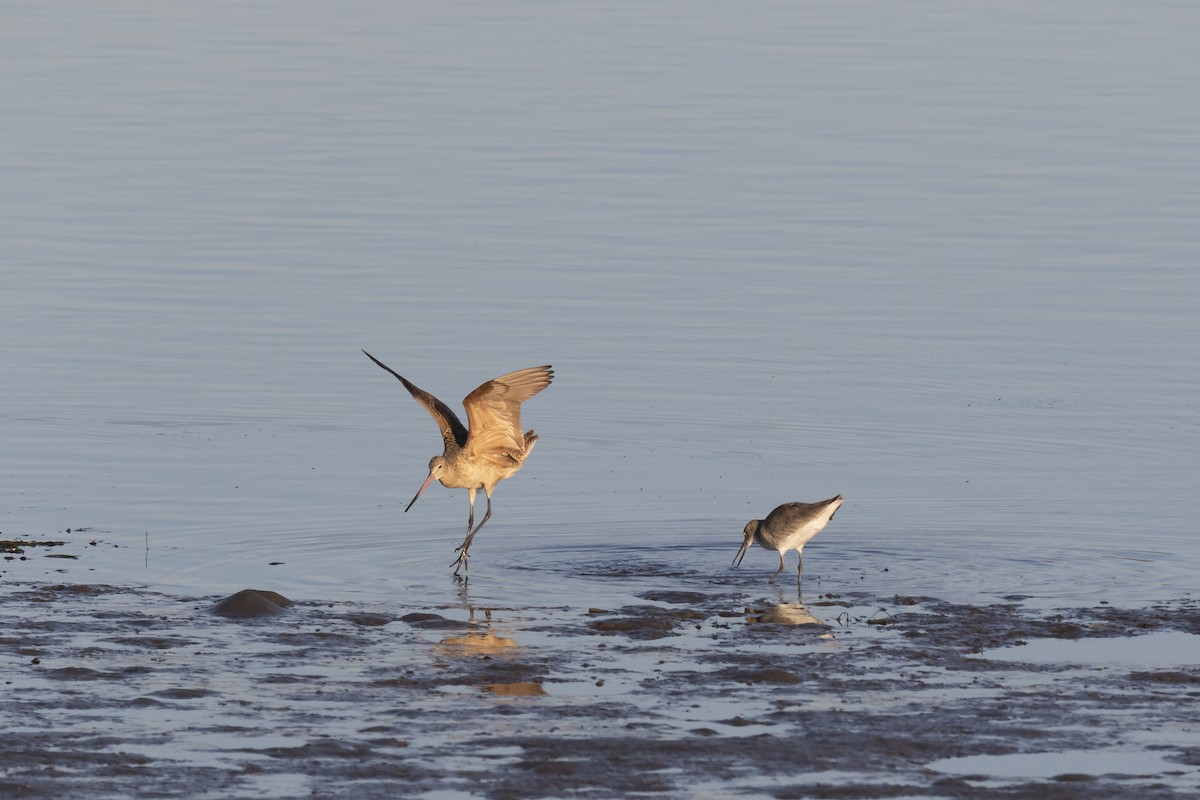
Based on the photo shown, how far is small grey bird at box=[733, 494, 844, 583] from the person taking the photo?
46.6ft

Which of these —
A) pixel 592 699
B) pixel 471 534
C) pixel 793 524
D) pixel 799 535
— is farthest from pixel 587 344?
pixel 592 699

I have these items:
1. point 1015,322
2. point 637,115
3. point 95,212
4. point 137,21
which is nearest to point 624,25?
point 137,21

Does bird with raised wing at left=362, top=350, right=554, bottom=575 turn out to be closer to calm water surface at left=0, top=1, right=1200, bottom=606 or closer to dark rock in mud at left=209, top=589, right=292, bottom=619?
calm water surface at left=0, top=1, right=1200, bottom=606

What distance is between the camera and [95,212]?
28.1m

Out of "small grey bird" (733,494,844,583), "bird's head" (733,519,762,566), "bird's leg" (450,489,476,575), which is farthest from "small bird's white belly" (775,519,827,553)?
"bird's leg" (450,489,476,575)

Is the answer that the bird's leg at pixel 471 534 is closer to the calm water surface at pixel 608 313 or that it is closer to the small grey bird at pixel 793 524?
the calm water surface at pixel 608 313

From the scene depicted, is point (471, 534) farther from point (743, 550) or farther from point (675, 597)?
point (675, 597)

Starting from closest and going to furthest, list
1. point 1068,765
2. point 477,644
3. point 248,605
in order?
1. point 1068,765
2. point 477,644
3. point 248,605

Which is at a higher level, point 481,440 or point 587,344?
point 587,344

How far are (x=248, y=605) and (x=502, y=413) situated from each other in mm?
3096

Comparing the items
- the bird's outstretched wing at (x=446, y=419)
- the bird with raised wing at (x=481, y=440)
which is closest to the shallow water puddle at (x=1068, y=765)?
the bird with raised wing at (x=481, y=440)

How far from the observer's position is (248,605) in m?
12.9

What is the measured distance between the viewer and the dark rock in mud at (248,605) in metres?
12.8

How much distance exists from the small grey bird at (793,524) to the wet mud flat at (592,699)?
66cm
